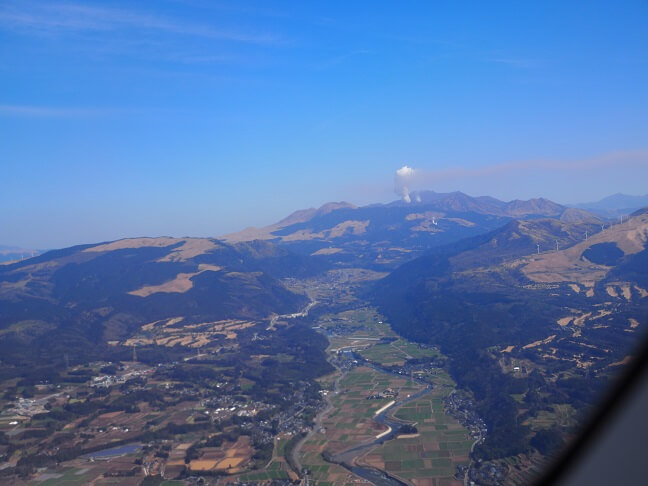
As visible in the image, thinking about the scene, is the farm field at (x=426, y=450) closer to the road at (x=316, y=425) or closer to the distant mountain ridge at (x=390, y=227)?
the road at (x=316, y=425)

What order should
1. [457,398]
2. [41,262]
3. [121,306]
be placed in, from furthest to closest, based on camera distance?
[41,262]
[121,306]
[457,398]

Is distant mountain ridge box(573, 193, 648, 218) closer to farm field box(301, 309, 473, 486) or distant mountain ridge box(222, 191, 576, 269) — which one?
distant mountain ridge box(222, 191, 576, 269)

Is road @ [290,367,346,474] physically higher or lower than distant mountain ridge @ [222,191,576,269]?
lower

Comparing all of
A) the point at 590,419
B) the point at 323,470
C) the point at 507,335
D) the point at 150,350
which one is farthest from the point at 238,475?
the point at 150,350

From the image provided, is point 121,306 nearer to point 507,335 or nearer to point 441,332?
point 441,332

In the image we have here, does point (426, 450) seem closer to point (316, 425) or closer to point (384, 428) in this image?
point (384, 428)

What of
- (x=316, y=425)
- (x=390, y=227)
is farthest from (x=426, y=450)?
(x=390, y=227)

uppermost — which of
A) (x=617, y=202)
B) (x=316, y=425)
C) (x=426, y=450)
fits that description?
(x=617, y=202)

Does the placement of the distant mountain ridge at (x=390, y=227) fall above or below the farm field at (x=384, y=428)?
above

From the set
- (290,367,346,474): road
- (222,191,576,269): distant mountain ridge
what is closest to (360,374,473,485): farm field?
(290,367,346,474): road

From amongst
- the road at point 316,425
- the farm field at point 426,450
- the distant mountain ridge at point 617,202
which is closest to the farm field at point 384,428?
the farm field at point 426,450

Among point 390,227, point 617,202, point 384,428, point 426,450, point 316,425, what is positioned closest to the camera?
point 426,450
